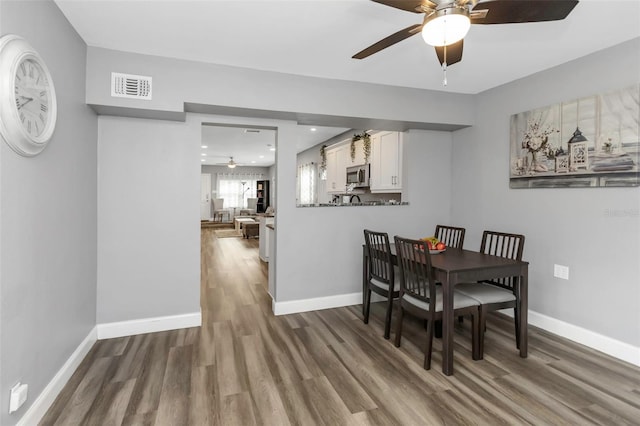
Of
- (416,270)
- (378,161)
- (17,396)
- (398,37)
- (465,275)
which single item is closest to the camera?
(17,396)

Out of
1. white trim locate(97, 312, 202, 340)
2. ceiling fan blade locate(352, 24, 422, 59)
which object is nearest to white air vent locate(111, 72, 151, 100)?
ceiling fan blade locate(352, 24, 422, 59)

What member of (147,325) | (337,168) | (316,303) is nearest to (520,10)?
(316,303)

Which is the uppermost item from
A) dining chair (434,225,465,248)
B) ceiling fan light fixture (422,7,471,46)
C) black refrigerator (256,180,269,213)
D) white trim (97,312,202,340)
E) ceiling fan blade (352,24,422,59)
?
ceiling fan blade (352,24,422,59)

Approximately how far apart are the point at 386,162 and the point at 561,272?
2467mm

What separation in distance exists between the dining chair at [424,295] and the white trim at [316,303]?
1.13m

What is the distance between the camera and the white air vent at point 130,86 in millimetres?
2695

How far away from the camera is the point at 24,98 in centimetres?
162

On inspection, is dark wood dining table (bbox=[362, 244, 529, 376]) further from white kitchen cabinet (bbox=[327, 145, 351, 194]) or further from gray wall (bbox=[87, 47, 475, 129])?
white kitchen cabinet (bbox=[327, 145, 351, 194])

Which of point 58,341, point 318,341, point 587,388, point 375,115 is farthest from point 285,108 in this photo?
point 587,388

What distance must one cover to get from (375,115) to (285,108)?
37.6 inches

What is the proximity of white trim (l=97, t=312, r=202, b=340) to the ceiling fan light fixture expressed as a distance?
3011 millimetres

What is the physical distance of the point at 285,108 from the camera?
321cm

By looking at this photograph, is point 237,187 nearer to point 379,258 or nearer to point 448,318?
point 379,258

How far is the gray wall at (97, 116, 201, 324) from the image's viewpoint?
2.98 metres
